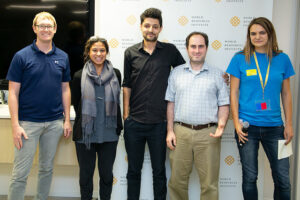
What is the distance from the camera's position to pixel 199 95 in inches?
89.2

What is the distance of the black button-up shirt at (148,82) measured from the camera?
2.38 meters

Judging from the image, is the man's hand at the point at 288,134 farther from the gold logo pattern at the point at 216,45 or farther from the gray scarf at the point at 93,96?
the gray scarf at the point at 93,96

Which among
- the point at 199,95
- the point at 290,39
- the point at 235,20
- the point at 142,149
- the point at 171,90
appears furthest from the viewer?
the point at 290,39

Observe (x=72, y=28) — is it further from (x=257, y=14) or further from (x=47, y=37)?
(x=257, y=14)

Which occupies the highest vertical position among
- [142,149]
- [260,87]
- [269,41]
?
[269,41]

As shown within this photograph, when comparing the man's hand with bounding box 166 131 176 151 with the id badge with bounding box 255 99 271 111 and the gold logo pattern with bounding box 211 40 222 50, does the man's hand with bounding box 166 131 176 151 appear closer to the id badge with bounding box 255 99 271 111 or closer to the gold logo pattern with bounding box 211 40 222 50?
the id badge with bounding box 255 99 271 111

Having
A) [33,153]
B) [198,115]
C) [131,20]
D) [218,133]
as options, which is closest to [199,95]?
[198,115]

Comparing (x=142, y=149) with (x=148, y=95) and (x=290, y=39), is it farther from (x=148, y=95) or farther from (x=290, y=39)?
(x=290, y=39)

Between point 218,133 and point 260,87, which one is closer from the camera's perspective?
point 260,87

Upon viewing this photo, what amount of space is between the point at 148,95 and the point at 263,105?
2.97 feet

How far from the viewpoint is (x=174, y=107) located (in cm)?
240

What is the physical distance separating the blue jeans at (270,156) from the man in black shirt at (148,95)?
69cm

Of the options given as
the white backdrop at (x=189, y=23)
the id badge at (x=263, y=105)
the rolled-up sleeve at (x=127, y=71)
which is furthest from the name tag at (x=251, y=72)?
the rolled-up sleeve at (x=127, y=71)

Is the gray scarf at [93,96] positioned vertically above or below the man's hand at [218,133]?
above
